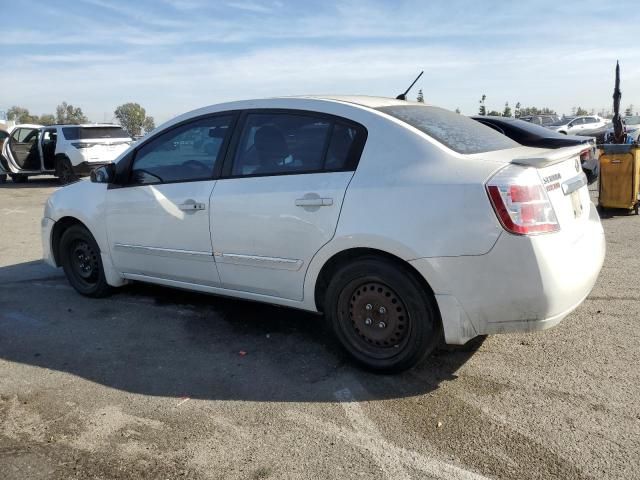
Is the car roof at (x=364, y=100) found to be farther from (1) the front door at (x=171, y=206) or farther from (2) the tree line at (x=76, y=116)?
(2) the tree line at (x=76, y=116)

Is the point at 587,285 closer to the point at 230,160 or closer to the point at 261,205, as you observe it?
the point at 261,205

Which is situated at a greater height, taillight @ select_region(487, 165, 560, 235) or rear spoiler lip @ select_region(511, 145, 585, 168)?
rear spoiler lip @ select_region(511, 145, 585, 168)

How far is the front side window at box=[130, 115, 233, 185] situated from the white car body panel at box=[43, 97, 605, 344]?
99mm

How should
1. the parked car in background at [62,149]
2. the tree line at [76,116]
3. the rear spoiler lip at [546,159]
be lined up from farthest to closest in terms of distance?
the tree line at [76,116], the parked car in background at [62,149], the rear spoiler lip at [546,159]

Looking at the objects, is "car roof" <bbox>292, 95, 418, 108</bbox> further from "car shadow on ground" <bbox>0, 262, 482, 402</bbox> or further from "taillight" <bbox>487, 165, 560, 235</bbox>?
"car shadow on ground" <bbox>0, 262, 482, 402</bbox>

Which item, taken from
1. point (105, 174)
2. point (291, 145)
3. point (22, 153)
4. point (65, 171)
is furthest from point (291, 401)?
point (22, 153)

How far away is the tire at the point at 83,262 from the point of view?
5.18 meters

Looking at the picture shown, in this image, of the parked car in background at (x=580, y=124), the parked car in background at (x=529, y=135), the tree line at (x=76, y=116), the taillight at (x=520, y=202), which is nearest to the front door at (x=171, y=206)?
the taillight at (x=520, y=202)

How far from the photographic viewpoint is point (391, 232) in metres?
3.29

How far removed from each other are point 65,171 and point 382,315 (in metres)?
15.2

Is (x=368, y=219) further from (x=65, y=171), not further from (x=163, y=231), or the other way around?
(x=65, y=171)

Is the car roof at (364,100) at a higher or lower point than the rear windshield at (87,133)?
lower

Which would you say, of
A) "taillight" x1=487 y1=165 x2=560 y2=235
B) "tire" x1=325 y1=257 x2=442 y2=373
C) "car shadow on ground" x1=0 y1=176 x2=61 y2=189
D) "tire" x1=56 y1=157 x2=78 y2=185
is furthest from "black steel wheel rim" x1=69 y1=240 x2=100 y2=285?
"car shadow on ground" x1=0 y1=176 x2=61 y2=189

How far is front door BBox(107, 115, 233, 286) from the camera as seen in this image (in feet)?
13.9
